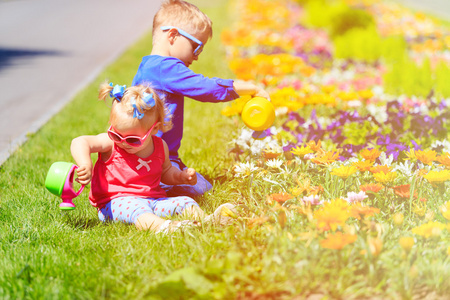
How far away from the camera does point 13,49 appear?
1004 centimetres

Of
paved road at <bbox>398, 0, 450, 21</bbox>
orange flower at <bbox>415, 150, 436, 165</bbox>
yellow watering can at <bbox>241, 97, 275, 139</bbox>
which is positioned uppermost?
yellow watering can at <bbox>241, 97, 275, 139</bbox>

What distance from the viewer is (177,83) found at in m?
2.91

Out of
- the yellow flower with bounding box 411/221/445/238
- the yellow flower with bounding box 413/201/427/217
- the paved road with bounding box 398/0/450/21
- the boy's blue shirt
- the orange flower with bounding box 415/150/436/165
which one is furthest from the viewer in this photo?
the paved road with bounding box 398/0/450/21

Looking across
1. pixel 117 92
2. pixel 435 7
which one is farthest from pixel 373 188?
pixel 435 7

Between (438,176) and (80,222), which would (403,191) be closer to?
(438,176)

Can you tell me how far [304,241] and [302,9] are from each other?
12.2 m

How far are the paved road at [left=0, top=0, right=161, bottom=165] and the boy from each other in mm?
1587

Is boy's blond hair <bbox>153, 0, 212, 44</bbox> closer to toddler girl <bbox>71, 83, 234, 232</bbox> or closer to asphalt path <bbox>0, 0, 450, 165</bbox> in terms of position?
toddler girl <bbox>71, 83, 234, 232</bbox>

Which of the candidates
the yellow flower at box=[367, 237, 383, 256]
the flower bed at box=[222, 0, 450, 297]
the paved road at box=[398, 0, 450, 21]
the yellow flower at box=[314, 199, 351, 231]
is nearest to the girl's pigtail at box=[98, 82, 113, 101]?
the flower bed at box=[222, 0, 450, 297]


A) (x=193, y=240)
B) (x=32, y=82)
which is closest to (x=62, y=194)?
(x=193, y=240)

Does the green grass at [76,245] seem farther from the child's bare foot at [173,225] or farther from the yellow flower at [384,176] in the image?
the yellow flower at [384,176]

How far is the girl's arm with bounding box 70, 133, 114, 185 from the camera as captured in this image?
2.55 m

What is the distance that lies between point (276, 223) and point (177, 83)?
103 centimetres

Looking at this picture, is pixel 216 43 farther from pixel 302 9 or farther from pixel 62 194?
pixel 62 194
